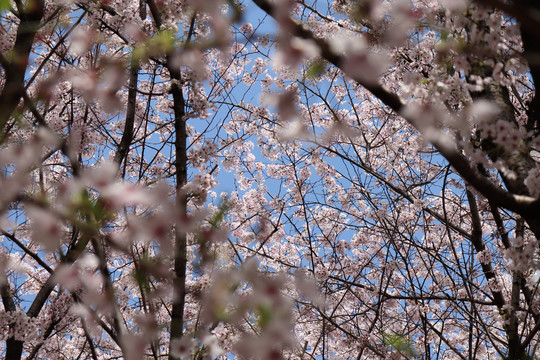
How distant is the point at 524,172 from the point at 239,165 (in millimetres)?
6535

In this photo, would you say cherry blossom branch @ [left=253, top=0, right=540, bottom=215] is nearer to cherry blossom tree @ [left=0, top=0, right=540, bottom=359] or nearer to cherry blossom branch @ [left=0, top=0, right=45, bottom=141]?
cherry blossom tree @ [left=0, top=0, right=540, bottom=359]

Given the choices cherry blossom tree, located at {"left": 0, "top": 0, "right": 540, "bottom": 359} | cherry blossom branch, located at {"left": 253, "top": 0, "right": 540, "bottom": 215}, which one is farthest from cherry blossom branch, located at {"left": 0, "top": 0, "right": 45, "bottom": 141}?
cherry blossom branch, located at {"left": 253, "top": 0, "right": 540, "bottom": 215}

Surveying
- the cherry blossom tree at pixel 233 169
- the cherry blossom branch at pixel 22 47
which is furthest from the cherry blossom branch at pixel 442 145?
the cherry blossom branch at pixel 22 47

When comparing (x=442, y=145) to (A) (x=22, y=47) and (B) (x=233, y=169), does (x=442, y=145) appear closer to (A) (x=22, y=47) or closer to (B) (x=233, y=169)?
(A) (x=22, y=47)

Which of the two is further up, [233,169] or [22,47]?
[233,169]

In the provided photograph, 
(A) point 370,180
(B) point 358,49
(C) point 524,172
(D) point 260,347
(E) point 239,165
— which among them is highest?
(E) point 239,165

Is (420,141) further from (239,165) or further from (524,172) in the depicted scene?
(239,165)

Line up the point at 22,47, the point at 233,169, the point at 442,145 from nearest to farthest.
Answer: the point at 442,145, the point at 22,47, the point at 233,169

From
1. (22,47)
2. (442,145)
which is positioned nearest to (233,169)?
(22,47)

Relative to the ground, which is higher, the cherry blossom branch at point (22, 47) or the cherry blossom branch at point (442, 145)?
the cherry blossom branch at point (22, 47)

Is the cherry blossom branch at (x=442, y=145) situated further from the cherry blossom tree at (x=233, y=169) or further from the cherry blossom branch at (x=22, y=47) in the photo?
the cherry blossom branch at (x=22, y=47)

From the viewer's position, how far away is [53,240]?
4.86 feet

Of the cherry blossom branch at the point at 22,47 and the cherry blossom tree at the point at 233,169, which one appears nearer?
the cherry blossom tree at the point at 233,169

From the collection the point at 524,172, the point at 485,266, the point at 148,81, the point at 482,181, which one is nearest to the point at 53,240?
the point at 482,181
